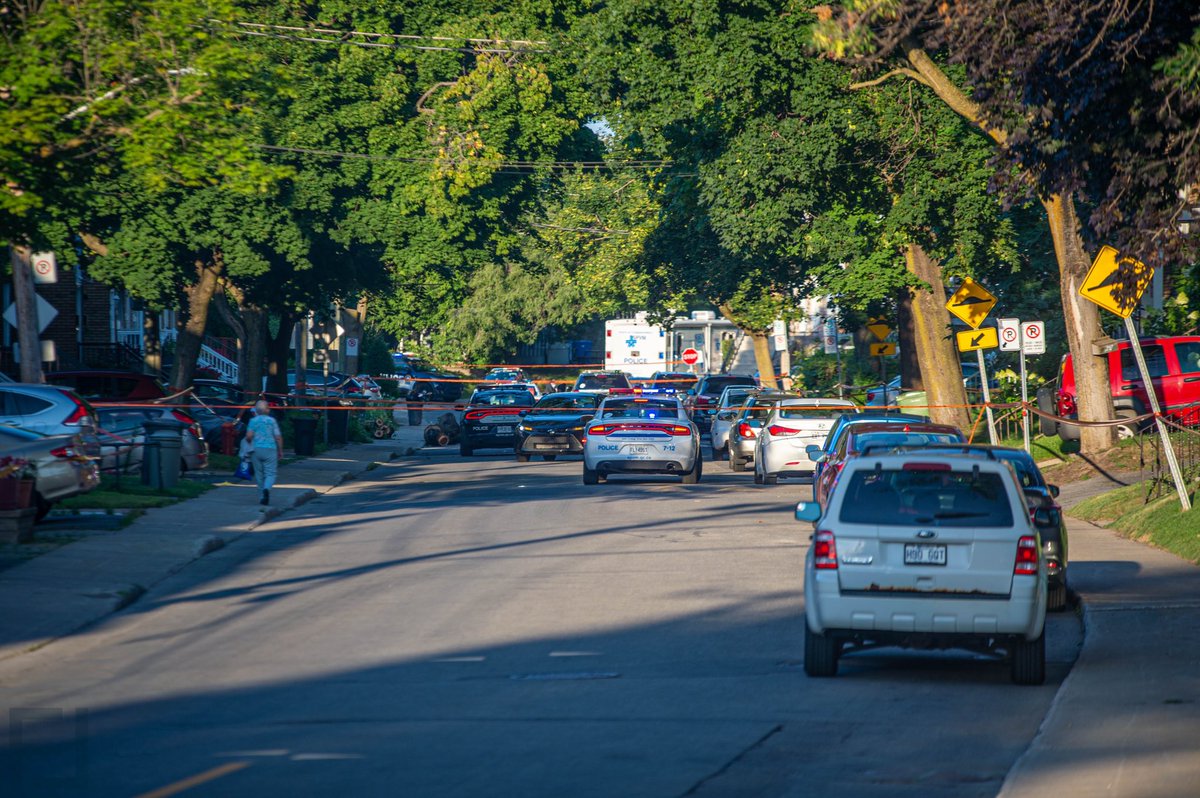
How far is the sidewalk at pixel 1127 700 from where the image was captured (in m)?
7.85

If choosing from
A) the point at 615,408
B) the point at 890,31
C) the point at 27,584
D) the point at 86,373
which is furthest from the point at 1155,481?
the point at 86,373

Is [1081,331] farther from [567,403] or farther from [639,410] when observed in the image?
[567,403]

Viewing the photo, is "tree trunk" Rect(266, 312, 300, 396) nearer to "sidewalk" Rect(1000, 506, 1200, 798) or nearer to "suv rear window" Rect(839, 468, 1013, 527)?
"sidewalk" Rect(1000, 506, 1200, 798)

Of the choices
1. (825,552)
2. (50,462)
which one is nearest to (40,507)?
(50,462)

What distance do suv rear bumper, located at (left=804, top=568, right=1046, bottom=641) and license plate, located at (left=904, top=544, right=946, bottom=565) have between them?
22cm

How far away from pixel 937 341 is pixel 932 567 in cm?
2382

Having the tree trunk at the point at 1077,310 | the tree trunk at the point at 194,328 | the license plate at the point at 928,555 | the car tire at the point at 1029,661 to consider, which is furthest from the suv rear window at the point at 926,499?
the tree trunk at the point at 194,328

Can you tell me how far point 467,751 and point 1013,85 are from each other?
9.90m

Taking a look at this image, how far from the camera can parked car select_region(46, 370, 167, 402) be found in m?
34.3

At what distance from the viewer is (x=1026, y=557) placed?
10391 millimetres

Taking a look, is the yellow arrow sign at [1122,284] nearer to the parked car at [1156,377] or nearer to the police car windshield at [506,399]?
the parked car at [1156,377]

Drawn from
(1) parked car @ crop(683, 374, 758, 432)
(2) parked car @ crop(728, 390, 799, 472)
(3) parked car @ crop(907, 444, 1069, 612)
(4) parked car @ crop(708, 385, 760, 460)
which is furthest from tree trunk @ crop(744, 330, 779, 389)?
(3) parked car @ crop(907, 444, 1069, 612)

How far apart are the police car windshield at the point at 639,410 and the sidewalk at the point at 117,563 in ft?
18.3

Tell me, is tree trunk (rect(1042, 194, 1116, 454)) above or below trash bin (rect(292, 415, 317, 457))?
above
